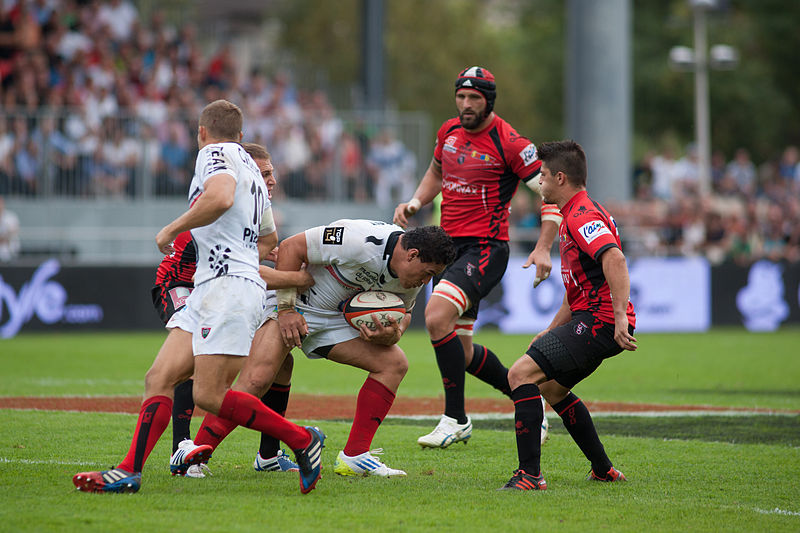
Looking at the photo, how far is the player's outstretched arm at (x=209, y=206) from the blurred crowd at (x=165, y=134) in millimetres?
14761

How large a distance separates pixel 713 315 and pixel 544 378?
53.2 feet

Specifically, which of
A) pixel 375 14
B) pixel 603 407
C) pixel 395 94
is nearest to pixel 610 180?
pixel 375 14

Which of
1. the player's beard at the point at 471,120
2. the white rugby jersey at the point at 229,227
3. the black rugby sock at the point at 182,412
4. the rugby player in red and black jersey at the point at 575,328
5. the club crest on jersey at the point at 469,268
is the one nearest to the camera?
the white rugby jersey at the point at 229,227

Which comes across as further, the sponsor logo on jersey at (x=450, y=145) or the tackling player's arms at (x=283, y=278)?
the sponsor logo on jersey at (x=450, y=145)

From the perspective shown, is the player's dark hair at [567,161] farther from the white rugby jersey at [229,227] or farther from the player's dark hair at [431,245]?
the white rugby jersey at [229,227]

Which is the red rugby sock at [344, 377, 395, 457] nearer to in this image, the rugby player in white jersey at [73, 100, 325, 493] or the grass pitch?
the grass pitch

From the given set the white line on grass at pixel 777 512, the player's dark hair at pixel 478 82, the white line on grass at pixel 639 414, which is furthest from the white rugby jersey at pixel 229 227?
the white line on grass at pixel 639 414

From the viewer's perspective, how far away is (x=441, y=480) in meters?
6.62

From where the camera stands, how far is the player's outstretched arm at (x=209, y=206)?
5.69 m

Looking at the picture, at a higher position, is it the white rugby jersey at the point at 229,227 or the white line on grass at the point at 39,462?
the white rugby jersey at the point at 229,227

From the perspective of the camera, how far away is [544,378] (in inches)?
251

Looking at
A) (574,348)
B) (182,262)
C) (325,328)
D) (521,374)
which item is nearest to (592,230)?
(574,348)

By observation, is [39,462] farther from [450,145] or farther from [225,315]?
[450,145]

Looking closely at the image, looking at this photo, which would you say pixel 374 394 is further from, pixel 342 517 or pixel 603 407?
pixel 603 407
